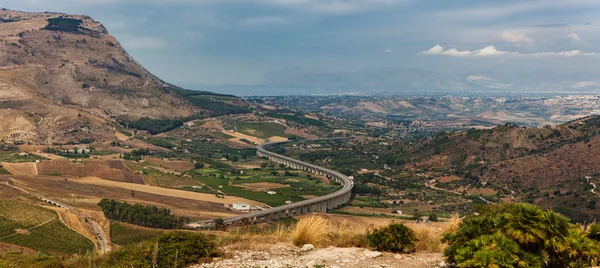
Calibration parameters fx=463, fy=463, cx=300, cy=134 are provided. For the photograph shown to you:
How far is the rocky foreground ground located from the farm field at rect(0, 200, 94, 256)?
154 ft

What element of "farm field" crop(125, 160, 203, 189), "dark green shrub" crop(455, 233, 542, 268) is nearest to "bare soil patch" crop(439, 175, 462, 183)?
"farm field" crop(125, 160, 203, 189)

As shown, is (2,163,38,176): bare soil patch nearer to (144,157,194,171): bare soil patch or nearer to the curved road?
(144,157,194,171): bare soil patch

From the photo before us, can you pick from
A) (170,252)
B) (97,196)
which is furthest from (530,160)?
(170,252)

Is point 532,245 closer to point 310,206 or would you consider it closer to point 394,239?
point 394,239

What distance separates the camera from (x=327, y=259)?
14984 mm

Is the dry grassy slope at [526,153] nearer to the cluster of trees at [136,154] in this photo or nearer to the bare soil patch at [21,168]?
the cluster of trees at [136,154]

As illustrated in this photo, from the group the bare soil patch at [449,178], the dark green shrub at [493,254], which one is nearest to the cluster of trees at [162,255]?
the dark green shrub at [493,254]

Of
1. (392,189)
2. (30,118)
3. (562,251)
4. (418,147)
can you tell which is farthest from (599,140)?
(30,118)

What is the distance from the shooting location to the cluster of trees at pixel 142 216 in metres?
78.4

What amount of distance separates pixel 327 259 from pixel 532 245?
607cm

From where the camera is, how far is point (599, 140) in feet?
401

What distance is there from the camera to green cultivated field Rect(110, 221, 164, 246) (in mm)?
68312

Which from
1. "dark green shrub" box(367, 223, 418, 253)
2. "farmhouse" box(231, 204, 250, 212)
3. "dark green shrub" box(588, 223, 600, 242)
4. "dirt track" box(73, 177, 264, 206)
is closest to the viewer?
"dark green shrub" box(588, 223, 600, 242)

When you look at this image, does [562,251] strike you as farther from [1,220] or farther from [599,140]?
[599,140]
